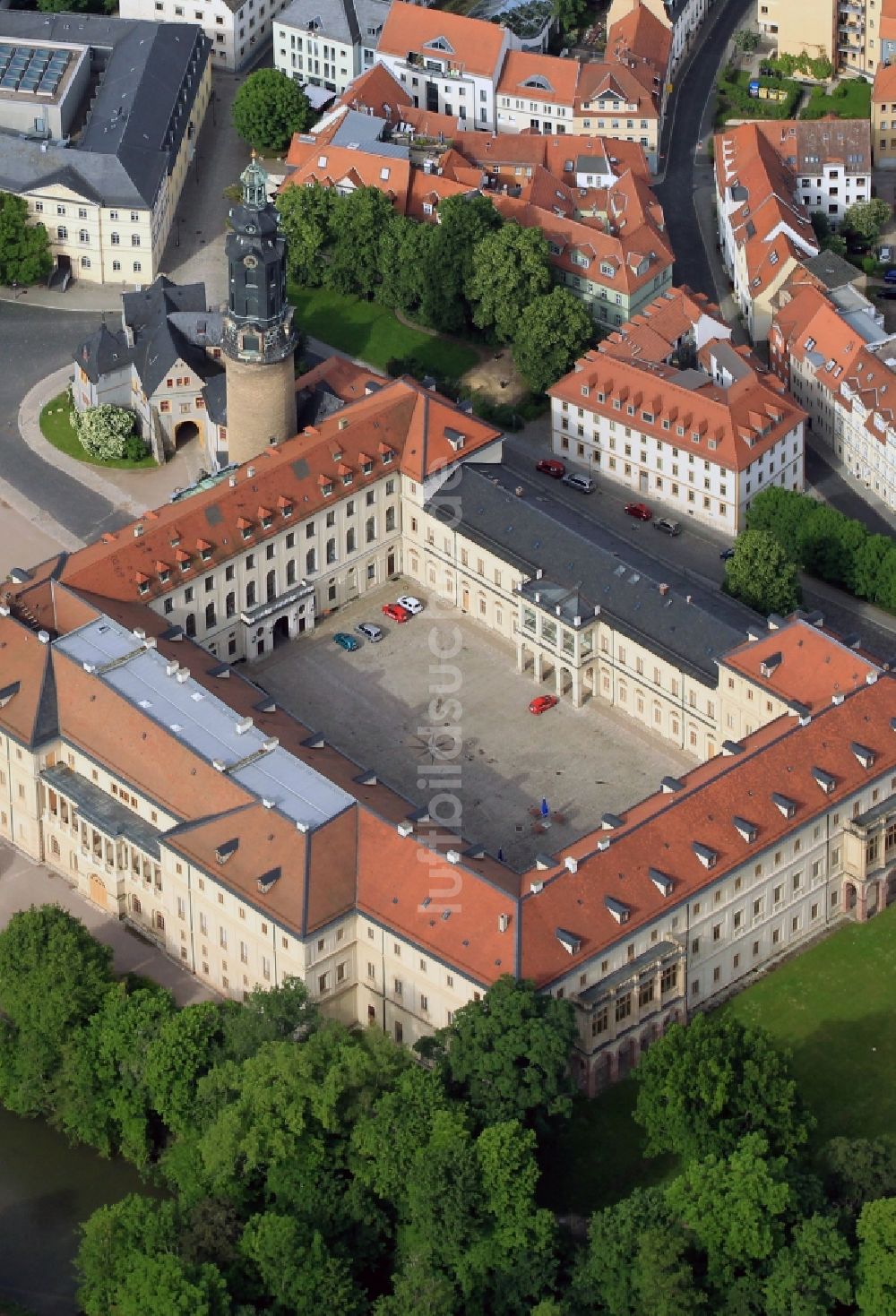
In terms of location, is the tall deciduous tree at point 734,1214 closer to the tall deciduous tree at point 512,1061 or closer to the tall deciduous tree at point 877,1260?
the tall deciduous tree at point 877,1260

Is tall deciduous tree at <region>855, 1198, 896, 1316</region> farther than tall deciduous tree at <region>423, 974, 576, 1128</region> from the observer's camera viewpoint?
No

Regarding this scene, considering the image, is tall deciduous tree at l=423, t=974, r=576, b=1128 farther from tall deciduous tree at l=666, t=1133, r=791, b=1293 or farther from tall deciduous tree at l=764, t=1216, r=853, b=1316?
tall deciduous tree at l=764, t=1216, r=853, b=1316

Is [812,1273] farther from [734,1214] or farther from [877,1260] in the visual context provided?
[734,1214]

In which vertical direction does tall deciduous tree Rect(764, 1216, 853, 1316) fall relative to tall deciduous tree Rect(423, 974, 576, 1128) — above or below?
below

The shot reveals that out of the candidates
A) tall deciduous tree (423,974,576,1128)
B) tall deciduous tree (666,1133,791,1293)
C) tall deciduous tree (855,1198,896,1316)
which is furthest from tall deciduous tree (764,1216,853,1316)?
tall deciduous tree (423,974,576,1128)

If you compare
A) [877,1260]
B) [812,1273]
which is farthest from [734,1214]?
[877,1260]

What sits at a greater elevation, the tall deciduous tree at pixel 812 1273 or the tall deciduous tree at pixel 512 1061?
the tall deciduous tree at pixel 512 1061

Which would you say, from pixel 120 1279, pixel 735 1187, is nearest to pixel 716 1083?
A: pixel 735 1187

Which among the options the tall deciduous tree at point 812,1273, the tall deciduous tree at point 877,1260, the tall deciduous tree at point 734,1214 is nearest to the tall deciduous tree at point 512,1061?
the tall deciduous tree at point 734,1214
